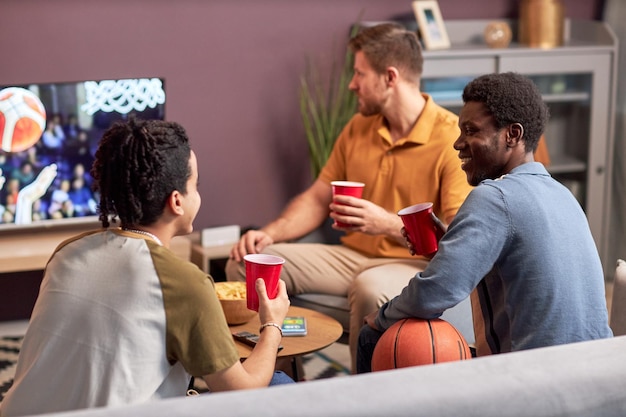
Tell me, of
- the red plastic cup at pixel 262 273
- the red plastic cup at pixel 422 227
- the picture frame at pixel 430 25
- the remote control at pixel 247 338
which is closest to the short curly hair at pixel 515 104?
the red plastic cup at pixel 422 227

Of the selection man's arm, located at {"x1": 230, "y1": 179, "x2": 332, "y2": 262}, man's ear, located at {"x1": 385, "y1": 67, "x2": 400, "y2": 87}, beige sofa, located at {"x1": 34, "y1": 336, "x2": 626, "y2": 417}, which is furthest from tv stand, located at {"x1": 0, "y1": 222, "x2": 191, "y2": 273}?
beige sofa, located at {"x1": 34, "y1": 336, "x2": 626, "y2": 417}

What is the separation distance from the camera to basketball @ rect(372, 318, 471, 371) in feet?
7.40

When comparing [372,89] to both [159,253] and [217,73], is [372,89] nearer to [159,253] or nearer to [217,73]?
[217,73]

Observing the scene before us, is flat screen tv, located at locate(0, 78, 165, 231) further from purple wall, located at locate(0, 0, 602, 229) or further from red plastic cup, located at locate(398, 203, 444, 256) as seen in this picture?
red plastic cup, located at locate(398, 203, 444, 256)

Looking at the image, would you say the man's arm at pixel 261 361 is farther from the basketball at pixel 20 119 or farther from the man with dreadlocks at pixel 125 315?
the basketball at pixel 20 119

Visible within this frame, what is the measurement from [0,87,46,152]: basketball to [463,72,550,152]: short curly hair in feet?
7.26

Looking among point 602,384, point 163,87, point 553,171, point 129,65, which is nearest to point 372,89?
point 163,87

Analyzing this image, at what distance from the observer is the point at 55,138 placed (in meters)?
3.98

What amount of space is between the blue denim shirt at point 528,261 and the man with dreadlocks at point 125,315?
0.56 m

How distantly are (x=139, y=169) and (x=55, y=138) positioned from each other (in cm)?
221

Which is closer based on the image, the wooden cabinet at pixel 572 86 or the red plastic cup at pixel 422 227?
the red plastic cup at pixel 422 227

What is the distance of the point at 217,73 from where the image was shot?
4438mm

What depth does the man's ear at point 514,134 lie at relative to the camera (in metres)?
2.30

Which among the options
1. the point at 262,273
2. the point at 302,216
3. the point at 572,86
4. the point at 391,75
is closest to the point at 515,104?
the point at 262,273
